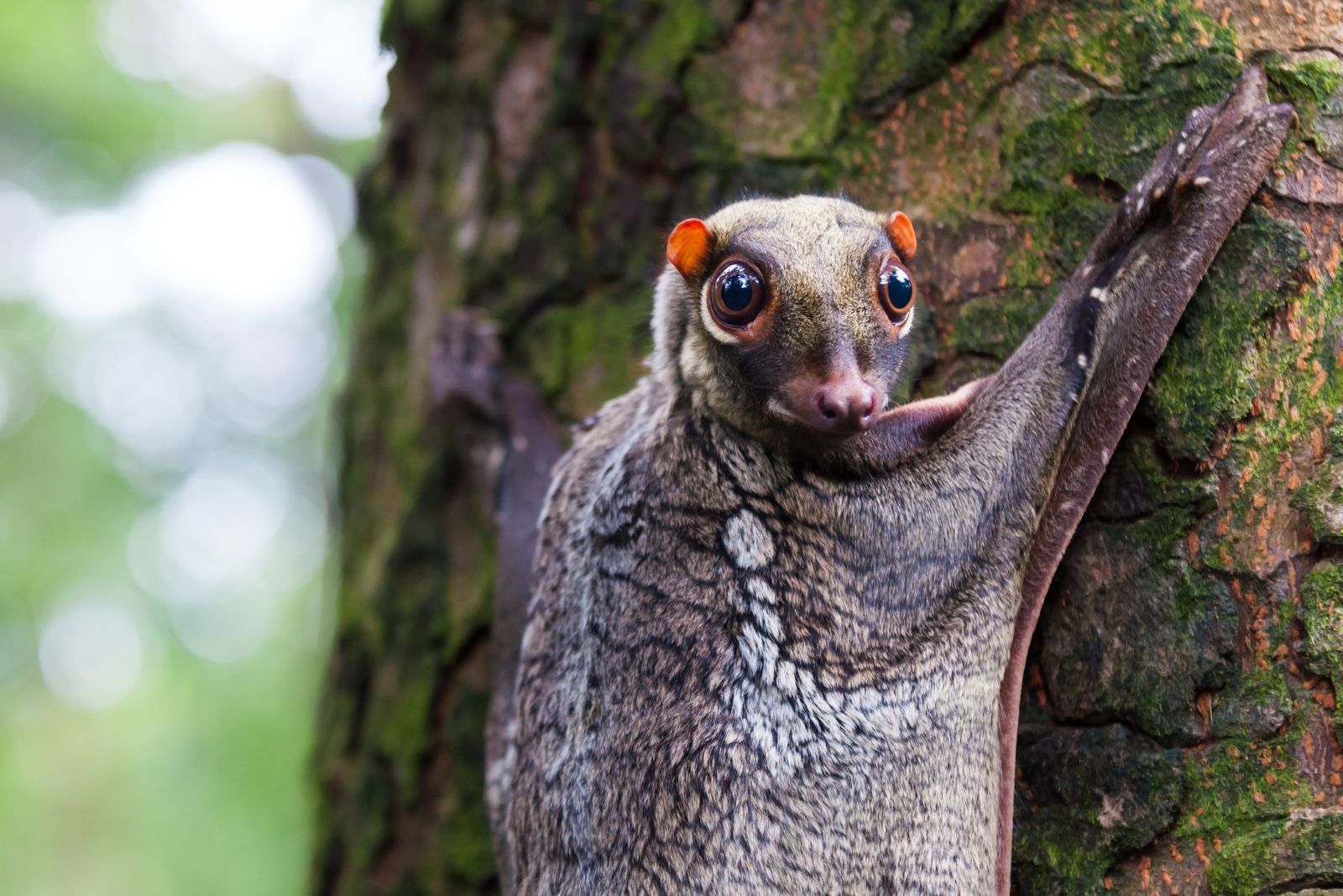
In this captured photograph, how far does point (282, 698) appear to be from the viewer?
12.3m

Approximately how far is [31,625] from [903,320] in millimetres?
11884

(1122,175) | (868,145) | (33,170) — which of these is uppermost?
(33,170)

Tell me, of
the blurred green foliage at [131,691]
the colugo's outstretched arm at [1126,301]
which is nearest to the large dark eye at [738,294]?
the colugo's outstretched arm at [1126,301]

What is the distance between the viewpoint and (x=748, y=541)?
10.2 ft

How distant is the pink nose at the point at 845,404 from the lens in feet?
9.14

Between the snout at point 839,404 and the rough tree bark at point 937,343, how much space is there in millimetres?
763

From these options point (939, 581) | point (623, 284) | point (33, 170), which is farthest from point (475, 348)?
point (33, 170)

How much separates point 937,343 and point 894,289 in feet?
1.62

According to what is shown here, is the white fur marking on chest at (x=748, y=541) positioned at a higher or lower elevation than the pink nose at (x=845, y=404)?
lower

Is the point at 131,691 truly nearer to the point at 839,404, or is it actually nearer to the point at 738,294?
the point at 738,294

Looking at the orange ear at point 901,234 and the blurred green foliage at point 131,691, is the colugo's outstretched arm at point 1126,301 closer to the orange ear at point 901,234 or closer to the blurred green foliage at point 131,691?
the orange ear at point 901,234

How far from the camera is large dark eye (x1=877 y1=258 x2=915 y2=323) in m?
3.12

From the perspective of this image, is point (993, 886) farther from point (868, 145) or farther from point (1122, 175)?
point (868, 145)

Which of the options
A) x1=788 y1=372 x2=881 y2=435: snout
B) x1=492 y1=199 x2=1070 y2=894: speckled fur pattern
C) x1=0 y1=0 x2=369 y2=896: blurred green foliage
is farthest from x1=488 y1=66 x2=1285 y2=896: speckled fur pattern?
x1=0 y1=0 x2=369 y2=896: blurred green foliage
